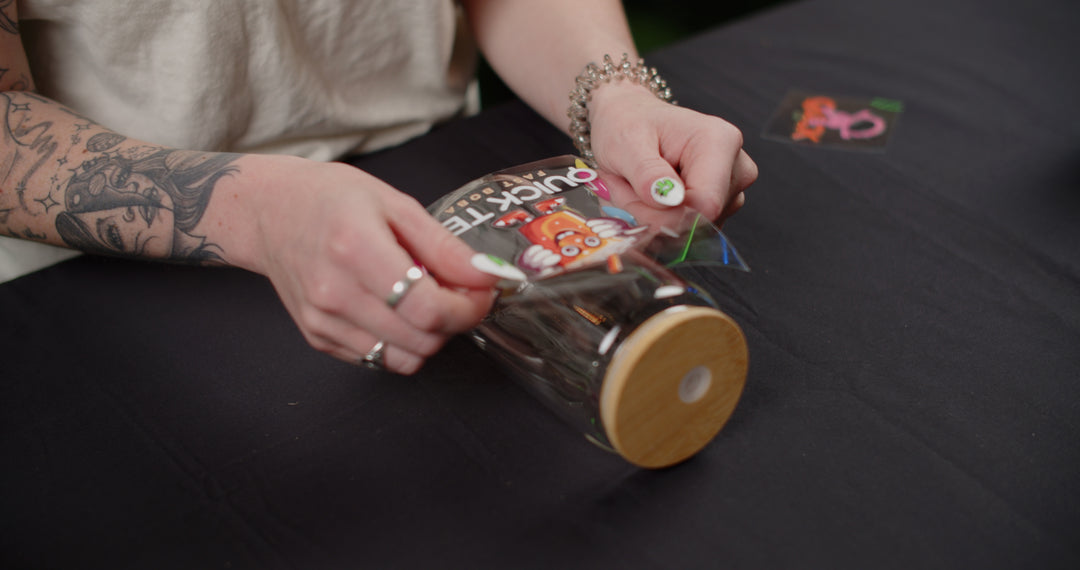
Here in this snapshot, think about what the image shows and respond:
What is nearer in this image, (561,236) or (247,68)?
(561,236)

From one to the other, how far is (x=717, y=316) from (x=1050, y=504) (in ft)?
0.94

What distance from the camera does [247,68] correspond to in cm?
78

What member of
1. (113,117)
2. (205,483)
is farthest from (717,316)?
(113,117)

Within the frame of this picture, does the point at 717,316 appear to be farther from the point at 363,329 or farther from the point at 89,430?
the point at 89,430

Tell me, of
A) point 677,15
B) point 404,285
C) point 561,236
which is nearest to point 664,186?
point 561,236

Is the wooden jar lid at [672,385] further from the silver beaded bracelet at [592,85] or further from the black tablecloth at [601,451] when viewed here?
the silver beaded bracelet at [592,85]

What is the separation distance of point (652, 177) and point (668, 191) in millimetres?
20

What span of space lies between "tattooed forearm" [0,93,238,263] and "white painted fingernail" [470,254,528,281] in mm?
270

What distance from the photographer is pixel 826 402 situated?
61 cm

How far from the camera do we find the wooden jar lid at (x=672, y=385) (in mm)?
483

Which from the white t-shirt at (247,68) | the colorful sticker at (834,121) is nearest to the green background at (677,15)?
the colorful sticker at (834,121)

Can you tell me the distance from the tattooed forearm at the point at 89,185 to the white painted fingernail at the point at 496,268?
270mm

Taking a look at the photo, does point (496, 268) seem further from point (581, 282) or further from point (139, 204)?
point (139, 204)

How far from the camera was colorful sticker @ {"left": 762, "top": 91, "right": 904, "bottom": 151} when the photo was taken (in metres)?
0.93
